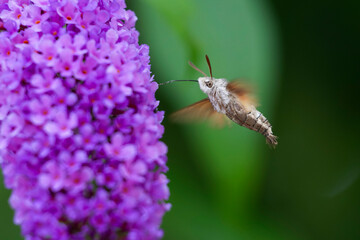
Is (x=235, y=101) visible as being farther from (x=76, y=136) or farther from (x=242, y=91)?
(x=76, y=136)

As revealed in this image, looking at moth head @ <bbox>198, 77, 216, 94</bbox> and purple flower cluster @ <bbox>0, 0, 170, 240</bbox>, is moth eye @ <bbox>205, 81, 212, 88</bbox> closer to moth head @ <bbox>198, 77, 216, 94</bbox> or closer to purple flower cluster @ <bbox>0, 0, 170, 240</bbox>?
moth head @ <bbox>198, 77, 216, 94</bbox>

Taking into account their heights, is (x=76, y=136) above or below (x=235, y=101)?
below

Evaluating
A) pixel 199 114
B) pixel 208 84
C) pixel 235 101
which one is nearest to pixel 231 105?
pixel 235 101

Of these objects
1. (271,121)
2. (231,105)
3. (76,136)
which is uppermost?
(271,121)

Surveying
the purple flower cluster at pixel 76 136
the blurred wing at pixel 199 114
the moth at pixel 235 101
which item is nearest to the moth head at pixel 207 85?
the moth at pixel 235 101

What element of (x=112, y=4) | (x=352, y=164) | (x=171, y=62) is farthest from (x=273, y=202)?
(x=112, y=4)
